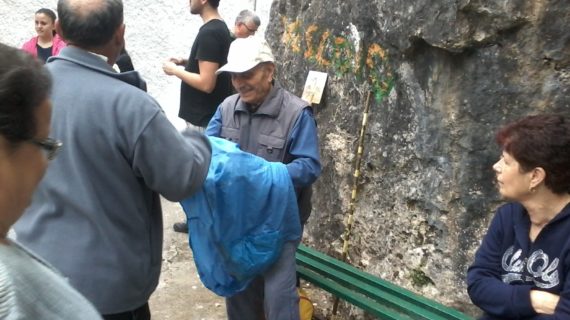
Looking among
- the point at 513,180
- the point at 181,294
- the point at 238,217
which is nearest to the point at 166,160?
the point at 238,217

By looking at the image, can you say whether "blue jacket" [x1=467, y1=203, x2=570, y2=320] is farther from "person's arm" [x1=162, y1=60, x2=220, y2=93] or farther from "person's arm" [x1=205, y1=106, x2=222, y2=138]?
"person's arm" [x1=162, y1=60, x2=220, y2=93]

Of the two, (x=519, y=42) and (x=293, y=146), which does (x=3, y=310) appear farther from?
(x=519, y=42)

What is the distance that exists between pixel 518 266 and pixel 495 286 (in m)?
0.11

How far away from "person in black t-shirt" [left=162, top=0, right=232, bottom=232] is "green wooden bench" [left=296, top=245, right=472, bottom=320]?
120 cm

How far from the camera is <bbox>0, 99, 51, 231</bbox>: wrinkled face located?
0.96 meters

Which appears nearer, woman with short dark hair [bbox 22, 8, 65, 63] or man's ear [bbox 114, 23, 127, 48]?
man's ear [bbox 114, 23, 127, 48]

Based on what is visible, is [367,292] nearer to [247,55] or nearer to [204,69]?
[247,55]

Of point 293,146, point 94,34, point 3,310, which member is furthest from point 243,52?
point 3,310

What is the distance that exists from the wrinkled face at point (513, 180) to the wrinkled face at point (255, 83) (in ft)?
3.69

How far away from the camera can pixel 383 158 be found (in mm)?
3459

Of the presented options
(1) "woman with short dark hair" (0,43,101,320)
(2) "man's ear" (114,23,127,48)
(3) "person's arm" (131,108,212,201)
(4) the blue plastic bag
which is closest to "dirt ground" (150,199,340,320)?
(4) the blue plastic bag

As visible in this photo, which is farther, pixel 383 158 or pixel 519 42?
pixel 383 158

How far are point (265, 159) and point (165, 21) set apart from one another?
15.2 ft

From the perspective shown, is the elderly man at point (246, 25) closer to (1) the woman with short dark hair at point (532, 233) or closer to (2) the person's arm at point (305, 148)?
(2) the person's arm at point (305, 148)
